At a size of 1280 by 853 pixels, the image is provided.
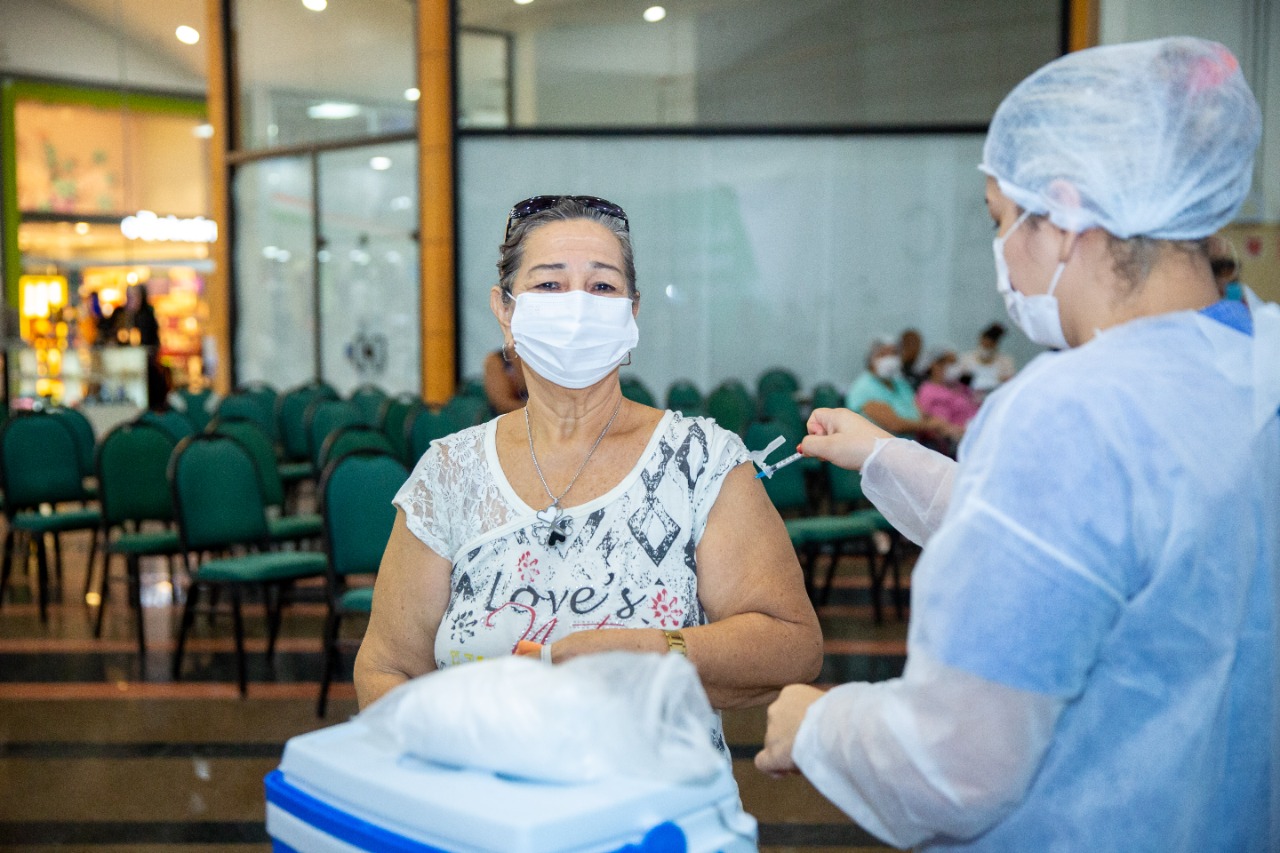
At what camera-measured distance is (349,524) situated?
441 cm

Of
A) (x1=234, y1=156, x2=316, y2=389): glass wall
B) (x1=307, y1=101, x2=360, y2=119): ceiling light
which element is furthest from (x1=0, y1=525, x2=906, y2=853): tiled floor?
(x1=307, y1=101, x2=360, y2=119): ceiling light

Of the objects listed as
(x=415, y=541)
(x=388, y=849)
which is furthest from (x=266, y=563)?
(x=388, y=849)

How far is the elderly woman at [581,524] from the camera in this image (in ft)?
5.45

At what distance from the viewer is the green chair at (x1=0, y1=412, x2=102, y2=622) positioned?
5926 millimetres

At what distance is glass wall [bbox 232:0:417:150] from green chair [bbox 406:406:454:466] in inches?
211

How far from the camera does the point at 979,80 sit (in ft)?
35.8

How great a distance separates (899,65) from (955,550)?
10759mm

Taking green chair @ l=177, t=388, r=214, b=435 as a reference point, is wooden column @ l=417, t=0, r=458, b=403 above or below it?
above

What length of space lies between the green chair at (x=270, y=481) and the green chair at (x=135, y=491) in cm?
31

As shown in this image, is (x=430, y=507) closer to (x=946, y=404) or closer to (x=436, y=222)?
(x=946, y=404)

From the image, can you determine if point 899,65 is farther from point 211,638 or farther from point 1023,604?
point 1023,604

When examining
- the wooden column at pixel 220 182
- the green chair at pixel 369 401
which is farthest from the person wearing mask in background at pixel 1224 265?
the wooden column at pixel 220 182

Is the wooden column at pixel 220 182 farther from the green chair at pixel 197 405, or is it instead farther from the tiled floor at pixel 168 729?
the tiled floor at pixel 168 729

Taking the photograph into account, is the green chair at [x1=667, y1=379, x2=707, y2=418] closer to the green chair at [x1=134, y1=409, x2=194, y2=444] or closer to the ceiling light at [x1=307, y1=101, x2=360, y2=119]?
the green chair at [x1=134, y1=409, x2=194, y2=444]
